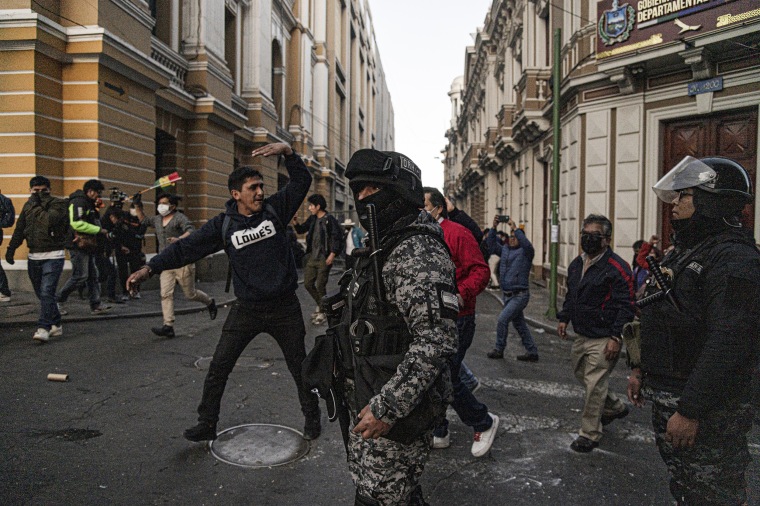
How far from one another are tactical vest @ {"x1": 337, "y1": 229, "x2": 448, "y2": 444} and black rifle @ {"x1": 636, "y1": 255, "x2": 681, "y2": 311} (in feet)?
3.62

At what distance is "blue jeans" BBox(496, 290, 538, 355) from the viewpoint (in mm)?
7176

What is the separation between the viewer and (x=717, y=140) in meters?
10.1

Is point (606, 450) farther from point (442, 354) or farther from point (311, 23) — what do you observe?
point (311, 23)

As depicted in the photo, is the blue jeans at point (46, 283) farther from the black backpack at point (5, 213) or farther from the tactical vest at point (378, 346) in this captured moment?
the tactical vest at point (378, 346)

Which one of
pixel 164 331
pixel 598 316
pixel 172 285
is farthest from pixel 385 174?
pixel 164 331

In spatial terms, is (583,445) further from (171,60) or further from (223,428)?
(171,60)

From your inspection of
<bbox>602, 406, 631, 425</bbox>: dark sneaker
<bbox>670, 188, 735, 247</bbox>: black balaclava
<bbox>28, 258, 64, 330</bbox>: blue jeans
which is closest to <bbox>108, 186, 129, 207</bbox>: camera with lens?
<bbox>28, 258, 64, 330</bbox>: blue jeans

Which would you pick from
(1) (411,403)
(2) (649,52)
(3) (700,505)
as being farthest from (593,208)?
(1) (411,403)

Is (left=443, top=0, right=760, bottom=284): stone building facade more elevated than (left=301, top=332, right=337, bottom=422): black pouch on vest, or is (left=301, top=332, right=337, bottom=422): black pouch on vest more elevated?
(left=443, top=0, right=760, bottom=284): stone building facade

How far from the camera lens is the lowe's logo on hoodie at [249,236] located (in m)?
3.93

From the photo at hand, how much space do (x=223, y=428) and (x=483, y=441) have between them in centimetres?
200

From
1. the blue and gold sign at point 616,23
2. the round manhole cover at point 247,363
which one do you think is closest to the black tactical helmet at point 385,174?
the round manhole cover at point 247,363

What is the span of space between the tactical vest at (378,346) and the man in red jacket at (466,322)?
5.76ft

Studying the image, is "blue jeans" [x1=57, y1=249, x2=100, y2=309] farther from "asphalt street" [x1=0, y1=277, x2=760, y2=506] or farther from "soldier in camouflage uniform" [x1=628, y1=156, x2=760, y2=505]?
"soldier in camouflage uniform" [x1=628, y1=156, x2=760, y2=505]
